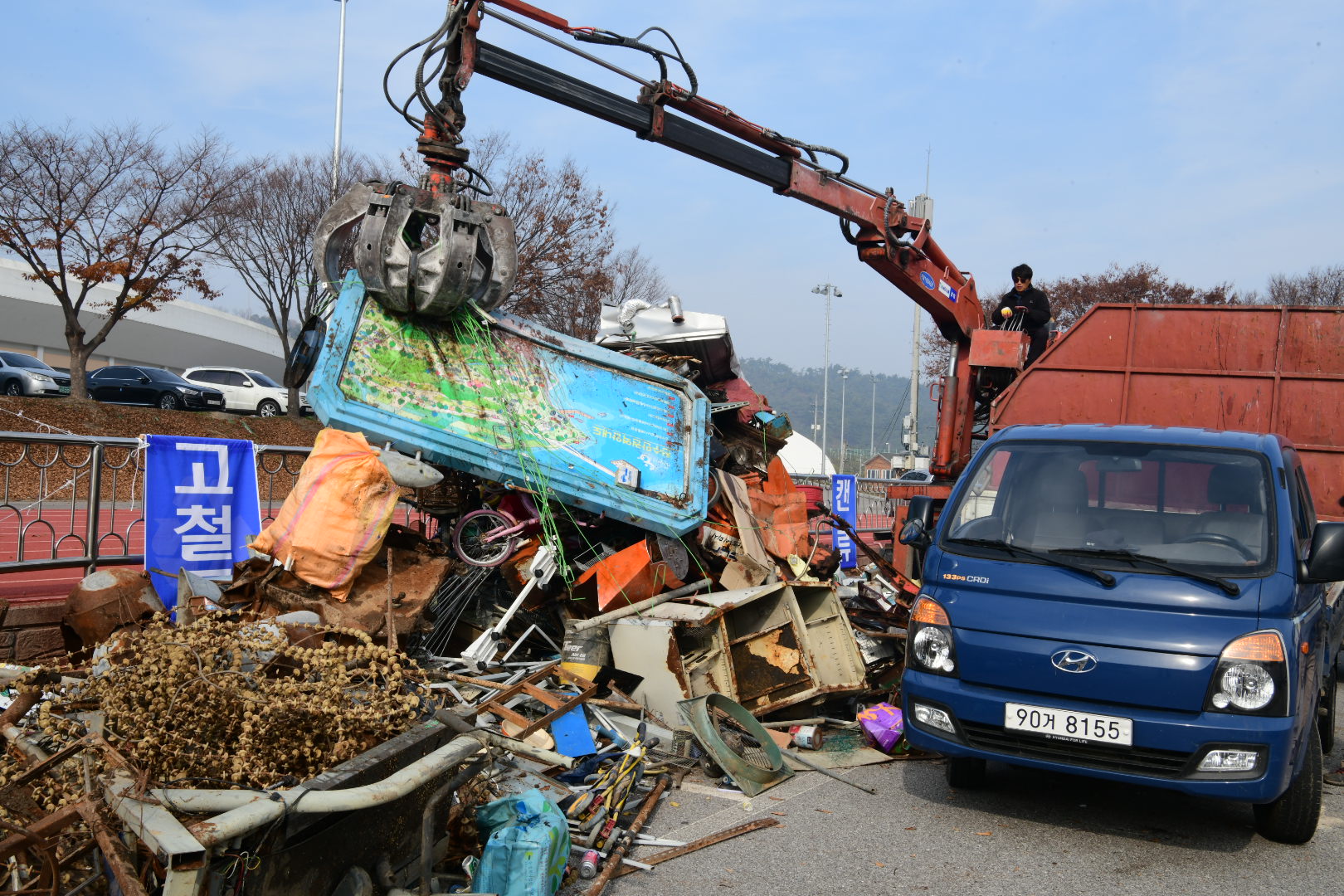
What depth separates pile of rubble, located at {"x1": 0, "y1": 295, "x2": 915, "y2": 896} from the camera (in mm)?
2932

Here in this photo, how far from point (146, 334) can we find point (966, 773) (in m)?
56.5

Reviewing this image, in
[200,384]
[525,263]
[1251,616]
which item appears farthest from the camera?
[200,384]

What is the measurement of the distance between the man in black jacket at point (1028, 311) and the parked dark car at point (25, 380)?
25.0 meters

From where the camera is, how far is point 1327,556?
446 centimetres

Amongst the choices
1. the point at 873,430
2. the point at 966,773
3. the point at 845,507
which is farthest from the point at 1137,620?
the point at 873,430

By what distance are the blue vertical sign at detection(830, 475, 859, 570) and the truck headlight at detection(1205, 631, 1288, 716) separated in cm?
776

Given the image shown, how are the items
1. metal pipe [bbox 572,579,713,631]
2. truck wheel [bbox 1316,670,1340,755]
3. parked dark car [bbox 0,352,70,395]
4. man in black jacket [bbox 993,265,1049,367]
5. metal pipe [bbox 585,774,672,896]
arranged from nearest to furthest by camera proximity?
metal pipe [bbox 585,774,672,896] → truck wheel [bbox 1316,670,1340,755] → metal pipe [bbox 572,579,713,631] → man in black jacket [bbox 993,265,1049,367] → parked dark car [bbox 0,352,70,395]

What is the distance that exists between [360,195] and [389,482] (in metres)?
2.04

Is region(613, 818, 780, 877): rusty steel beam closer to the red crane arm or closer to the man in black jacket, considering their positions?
the red crane arm

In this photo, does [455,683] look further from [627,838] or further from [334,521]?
[627,838]

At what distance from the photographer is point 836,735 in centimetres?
625

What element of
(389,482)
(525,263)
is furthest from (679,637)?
(525,263)

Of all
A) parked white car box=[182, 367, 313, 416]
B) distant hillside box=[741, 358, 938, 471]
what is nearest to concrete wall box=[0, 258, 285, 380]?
parked white car box=[182, 367, 313, 416]

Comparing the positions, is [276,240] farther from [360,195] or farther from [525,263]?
[360,195]
